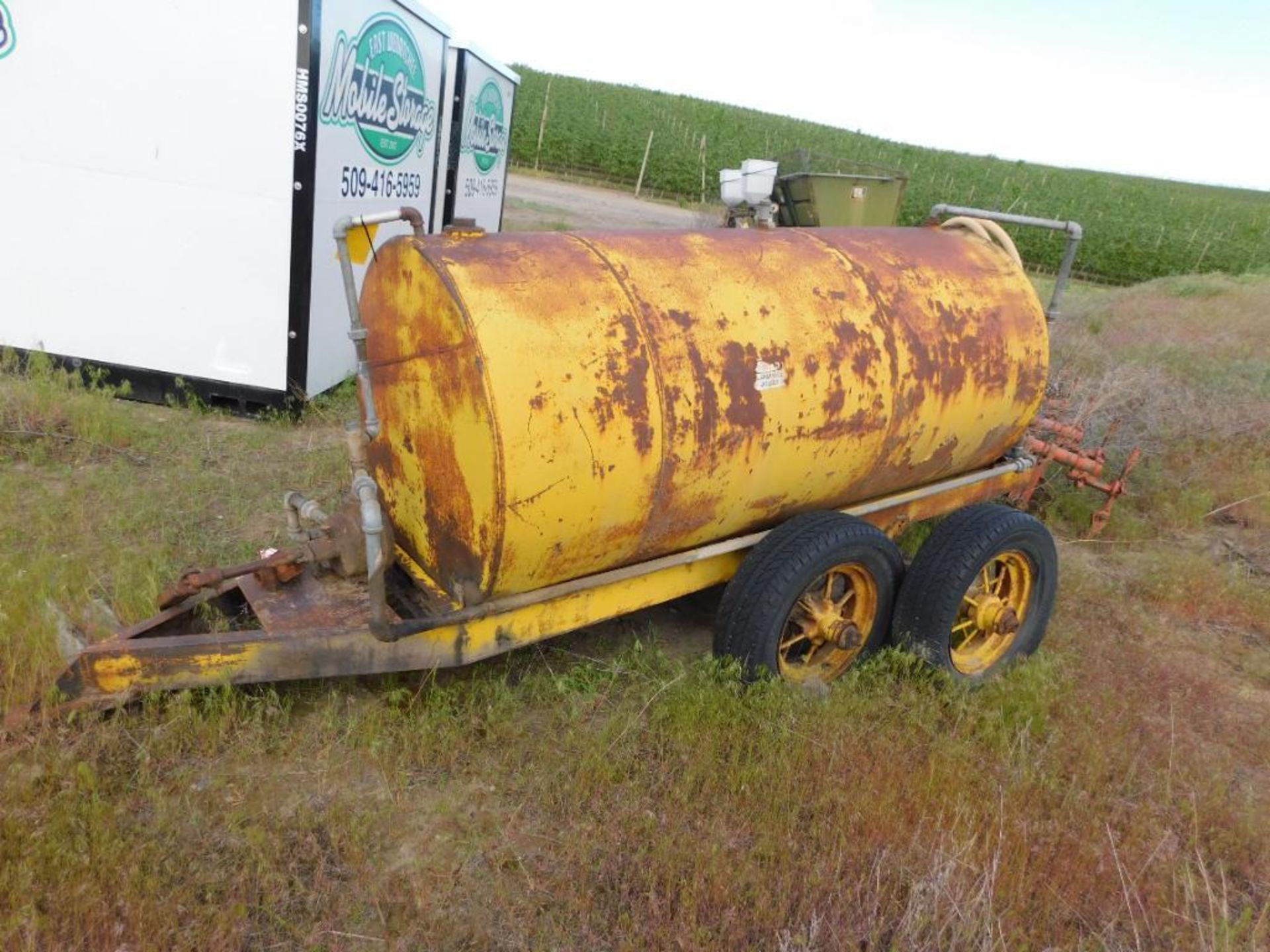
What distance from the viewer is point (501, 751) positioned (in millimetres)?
3047

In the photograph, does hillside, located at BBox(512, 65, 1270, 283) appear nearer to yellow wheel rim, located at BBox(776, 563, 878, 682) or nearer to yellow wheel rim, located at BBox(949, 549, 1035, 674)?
yellow wheel rim, located at BBox(949, 549, 1035, 674)

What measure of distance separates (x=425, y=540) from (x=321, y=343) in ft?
10.9

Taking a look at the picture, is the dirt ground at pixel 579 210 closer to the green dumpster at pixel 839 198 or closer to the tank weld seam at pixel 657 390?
the green dumpster at pixel 839 198

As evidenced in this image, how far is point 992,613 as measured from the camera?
12.6 feet

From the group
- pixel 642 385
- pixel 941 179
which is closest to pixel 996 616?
pixel 642 385

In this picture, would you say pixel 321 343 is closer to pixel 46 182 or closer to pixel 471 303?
pixel 46 182

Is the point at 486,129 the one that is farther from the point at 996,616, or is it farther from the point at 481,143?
the point at 996,616

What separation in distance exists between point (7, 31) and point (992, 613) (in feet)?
21.5

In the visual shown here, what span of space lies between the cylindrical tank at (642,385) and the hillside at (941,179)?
2318cm

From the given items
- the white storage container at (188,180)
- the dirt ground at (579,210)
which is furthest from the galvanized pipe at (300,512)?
the dirt ground at (579,210)

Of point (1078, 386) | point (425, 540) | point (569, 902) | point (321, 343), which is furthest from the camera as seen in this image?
point (1078, 386)

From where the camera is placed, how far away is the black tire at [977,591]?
11.7ft

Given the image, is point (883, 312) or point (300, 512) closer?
point (300, 512)

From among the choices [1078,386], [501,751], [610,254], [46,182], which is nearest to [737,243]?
[610,254]
